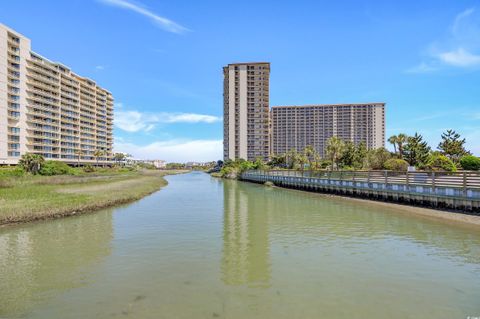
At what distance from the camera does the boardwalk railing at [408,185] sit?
850 inches

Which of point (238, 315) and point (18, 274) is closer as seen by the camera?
point (238, 315)

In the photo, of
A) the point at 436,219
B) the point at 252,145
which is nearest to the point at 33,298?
the point at 436,219

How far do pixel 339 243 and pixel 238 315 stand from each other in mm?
9521

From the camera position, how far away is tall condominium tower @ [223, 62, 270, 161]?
14938cm

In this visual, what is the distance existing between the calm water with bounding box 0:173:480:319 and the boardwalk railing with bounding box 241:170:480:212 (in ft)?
11.7

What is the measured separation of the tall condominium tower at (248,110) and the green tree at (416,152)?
7831cm

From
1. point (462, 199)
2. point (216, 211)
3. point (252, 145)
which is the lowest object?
point (216, 211)

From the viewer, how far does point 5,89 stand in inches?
3300

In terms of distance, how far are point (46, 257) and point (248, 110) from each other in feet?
463

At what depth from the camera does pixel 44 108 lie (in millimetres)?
100062

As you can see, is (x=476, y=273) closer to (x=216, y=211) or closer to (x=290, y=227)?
(x=290, y=227)

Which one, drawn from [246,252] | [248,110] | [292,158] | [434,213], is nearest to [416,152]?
[292,158]

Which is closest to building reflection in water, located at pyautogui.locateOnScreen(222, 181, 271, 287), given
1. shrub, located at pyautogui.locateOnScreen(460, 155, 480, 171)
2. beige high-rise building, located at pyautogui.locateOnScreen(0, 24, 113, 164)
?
shrub, located at pyautogui.locateOnScreen(460, 155, 480, 171)

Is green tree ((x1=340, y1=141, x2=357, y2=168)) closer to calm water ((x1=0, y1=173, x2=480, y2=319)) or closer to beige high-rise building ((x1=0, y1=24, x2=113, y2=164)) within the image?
calm water ((x1=0, y1=173, x2=480, y2=319))
